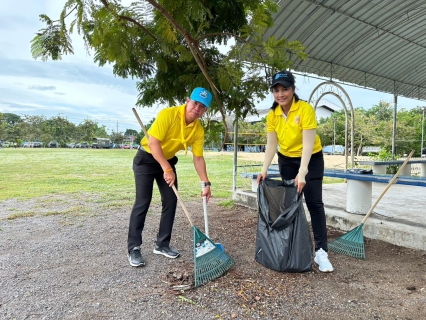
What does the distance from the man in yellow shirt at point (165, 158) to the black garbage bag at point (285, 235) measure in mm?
629

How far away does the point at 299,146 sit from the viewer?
2.81 m

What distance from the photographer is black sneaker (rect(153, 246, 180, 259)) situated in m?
3.10

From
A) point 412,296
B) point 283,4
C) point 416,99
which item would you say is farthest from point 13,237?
point 416,99

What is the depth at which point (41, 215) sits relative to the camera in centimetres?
519

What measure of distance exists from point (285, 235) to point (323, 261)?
49 cm

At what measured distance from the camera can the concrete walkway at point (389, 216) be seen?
340 cm

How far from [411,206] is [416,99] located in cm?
887

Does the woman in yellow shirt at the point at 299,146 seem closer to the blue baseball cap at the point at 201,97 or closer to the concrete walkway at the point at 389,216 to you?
the blue baseball cap at the point at 201,97

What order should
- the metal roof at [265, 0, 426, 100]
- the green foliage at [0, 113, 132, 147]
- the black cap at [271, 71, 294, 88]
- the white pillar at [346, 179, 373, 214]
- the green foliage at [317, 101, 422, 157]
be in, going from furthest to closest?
the green foliage at [0, 113, 132, 147], the green foliage at [317, 101, 422, 157], the metal roof at [265, 0, 426, 100], the white pillar at [346, 179, 373, 214], the black cap at [271, 71, 294, 88]

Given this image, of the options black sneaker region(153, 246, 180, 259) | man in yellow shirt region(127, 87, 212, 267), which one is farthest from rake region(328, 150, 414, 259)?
black sneaker region(153, 246, 180, 259)

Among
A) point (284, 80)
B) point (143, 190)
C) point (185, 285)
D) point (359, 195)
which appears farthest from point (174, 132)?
point (359, 195)

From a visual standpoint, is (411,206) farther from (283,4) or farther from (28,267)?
(28,267)

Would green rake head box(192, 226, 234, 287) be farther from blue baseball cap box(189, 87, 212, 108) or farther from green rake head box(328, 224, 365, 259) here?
green rake head box(328, 224, 365, 259)

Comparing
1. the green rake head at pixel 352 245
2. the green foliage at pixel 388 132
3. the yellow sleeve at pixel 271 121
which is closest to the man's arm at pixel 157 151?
the yellow sleeve at pixel 271 121
